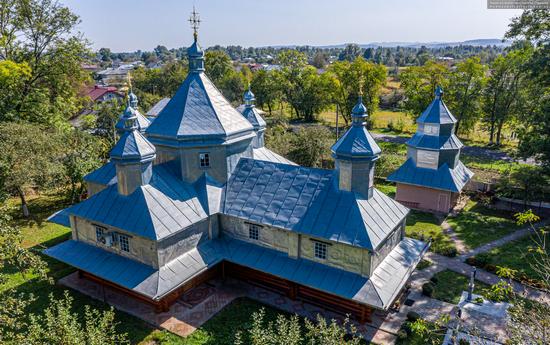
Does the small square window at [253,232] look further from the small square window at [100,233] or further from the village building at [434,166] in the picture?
the village building at [434,166]

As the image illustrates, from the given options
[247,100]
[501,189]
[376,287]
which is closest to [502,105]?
[501,189]

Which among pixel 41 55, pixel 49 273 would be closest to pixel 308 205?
pixel 49 273

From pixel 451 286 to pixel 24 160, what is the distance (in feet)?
90.3

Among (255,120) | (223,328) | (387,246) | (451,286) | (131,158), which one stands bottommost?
(223,328)

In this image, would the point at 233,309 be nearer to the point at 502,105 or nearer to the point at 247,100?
the point at 247,100

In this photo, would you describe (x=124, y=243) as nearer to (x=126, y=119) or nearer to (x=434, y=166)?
(x=126, y=119)

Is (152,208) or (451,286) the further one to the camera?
(451,286)

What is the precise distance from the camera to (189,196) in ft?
62.8

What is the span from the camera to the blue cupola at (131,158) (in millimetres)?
17453

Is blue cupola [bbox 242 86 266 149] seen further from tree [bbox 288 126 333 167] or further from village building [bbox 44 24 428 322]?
tree [bbox 288 126 333 167]

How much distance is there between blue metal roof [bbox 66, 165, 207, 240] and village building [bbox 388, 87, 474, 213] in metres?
17.6

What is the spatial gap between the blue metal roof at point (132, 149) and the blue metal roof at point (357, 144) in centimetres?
865

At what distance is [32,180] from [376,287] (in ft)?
77.1

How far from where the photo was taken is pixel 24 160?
2638 cm
